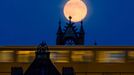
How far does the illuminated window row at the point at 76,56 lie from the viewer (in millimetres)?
48062

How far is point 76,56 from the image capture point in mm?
48562

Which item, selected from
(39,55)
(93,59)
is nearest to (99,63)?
(93,59)

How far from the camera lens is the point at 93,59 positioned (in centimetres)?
4875

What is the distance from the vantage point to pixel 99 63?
160 feet

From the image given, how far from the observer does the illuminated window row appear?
48.1 metres

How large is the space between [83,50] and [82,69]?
1953 millimetres

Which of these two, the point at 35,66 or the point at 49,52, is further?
the point at 35,66

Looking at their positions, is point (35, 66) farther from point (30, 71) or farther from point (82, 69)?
point (82, 69)

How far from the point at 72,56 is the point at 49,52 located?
184 centimetres

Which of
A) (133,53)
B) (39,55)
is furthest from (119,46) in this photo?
(39,55)

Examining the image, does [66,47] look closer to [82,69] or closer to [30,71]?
[82,69]

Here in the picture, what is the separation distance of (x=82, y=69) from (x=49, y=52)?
2.49m

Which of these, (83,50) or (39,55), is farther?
(39,55)

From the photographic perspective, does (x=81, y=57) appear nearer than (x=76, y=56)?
No
